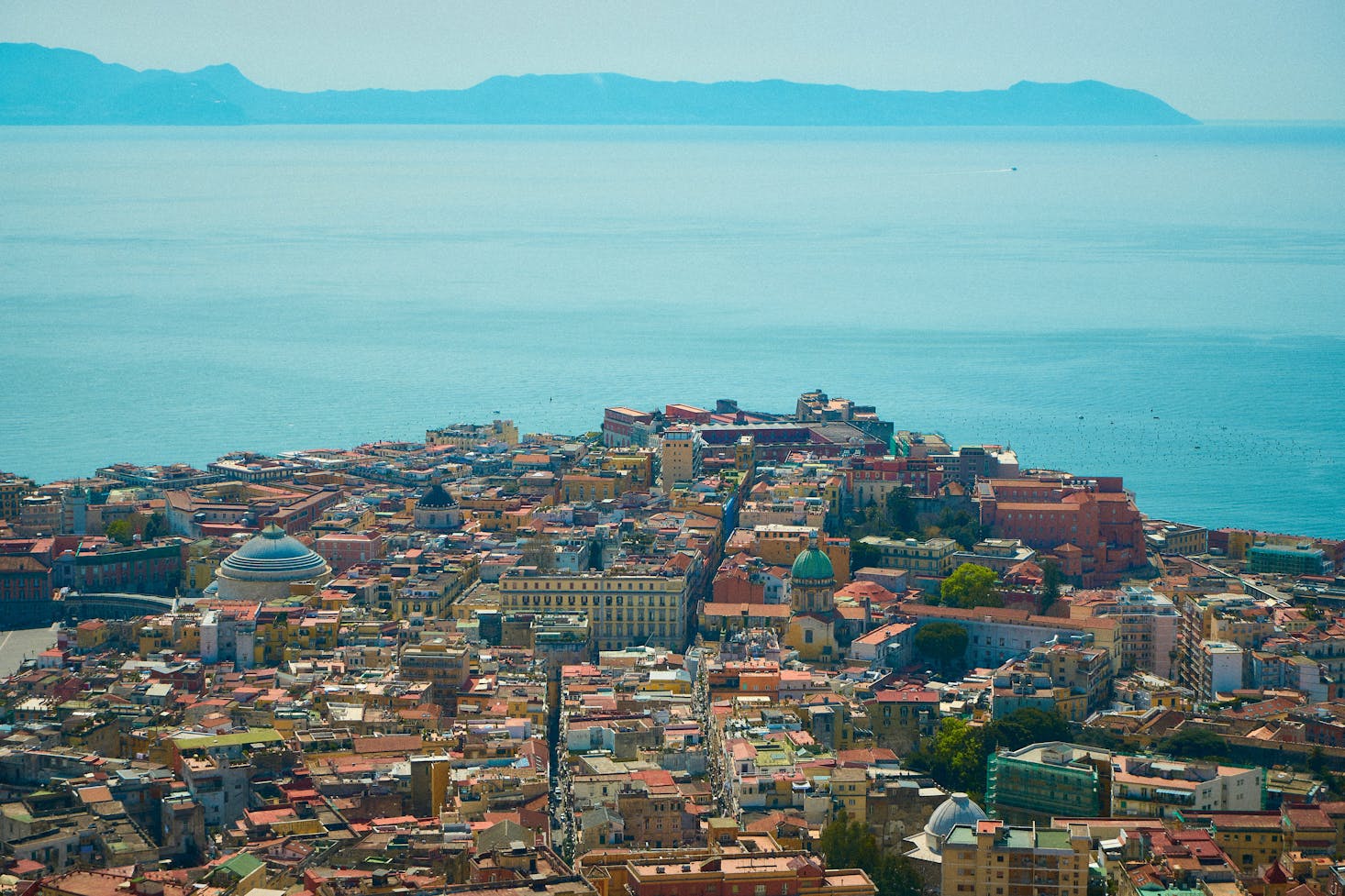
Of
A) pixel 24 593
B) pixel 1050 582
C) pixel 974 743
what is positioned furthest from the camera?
pixel 24 593

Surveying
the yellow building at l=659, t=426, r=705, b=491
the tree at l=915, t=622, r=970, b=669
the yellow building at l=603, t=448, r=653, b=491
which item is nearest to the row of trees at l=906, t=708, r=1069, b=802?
the tree at l=915, t=622, r=970, b=669

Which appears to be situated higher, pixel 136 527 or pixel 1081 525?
pixel 1081 525

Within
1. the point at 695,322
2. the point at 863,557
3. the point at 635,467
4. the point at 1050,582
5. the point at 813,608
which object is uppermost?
the point at 695,322

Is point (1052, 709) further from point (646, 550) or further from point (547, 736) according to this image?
point (646, 550)

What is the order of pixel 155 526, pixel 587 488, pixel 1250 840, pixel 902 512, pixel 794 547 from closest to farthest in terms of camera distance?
pixel 1250 840 < pixel 794 547 < pixel 902 512 < pixel 155 526 < pixel 587 488

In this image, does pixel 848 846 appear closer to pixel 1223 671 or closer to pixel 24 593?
pixel 1223 671

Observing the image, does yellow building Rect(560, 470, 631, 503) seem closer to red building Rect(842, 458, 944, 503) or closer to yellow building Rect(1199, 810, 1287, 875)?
red building Rect(842, 458, 944, 503)

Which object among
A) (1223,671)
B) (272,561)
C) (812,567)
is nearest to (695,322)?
(272,561)

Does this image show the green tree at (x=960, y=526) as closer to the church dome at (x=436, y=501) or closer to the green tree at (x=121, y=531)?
the church dome at (x=436, y=501)
